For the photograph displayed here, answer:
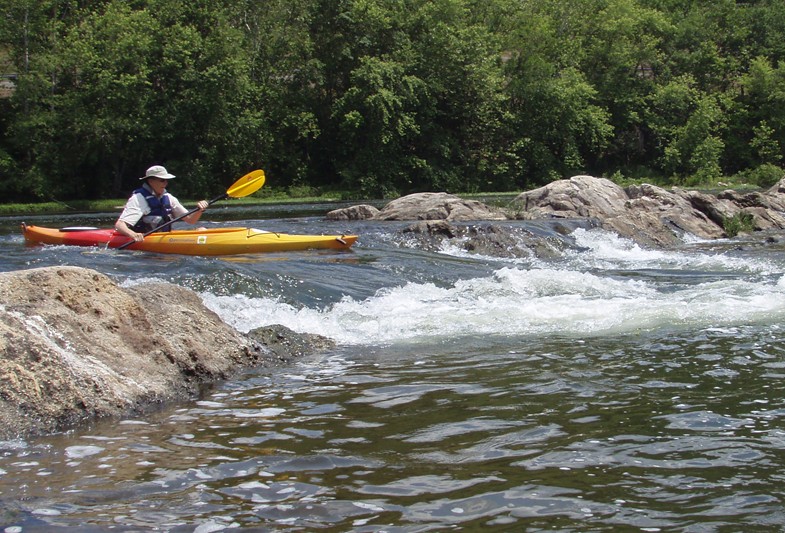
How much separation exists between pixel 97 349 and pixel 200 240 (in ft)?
21.8

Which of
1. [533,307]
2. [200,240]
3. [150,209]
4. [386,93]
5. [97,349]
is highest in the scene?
[386,93]

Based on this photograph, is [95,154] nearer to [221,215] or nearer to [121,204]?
[121,204]

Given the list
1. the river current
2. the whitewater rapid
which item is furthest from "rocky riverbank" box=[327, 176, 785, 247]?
the river current

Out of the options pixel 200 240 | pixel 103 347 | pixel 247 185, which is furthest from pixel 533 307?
pixel 247 185

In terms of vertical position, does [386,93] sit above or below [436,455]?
above

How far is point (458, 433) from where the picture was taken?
3.92 m

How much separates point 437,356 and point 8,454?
3.00m

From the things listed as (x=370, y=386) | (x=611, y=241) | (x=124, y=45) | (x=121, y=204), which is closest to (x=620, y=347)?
(x=370, y=386)

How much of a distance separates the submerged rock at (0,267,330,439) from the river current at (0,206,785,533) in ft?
0.60

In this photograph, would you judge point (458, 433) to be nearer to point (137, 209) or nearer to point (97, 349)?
point (97, 349)

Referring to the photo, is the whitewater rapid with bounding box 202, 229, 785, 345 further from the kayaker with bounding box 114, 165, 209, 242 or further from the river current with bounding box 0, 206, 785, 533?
the kayaker with bounding box 114, 165, 209, 242

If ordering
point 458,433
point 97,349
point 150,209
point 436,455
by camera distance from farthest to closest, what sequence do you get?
point 150,209 < point 97,349 < point 458,433 < point 436,455

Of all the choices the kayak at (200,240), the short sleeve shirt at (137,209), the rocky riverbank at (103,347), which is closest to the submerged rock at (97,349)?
the rocky riverbank at (103,347)

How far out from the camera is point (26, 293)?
4.84m
